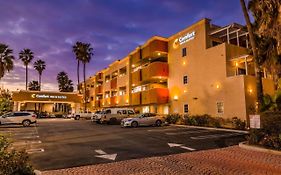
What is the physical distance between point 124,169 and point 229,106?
1746cm

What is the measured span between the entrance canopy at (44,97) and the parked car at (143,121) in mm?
33320

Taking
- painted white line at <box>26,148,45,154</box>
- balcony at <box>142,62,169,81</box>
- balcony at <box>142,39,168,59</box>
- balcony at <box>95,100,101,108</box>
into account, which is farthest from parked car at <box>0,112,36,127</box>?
balcony at <box>95,100,101,108</box>

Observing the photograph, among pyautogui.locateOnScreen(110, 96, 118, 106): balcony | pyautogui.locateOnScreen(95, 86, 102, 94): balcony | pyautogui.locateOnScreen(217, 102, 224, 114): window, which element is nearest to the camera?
pyautogui.locateOnScreen(217, 102, 224, 114): window

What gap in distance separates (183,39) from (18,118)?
954 inches

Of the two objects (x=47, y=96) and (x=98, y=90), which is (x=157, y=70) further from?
(x=47, y=96)

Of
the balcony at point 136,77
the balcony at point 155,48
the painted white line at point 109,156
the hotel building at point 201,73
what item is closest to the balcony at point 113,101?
the hotel building at point 201,73

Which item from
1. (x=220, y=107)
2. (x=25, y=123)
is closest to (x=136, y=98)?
(x=220, y=107)

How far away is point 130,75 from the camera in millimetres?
41438

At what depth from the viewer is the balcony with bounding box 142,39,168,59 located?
3195cm

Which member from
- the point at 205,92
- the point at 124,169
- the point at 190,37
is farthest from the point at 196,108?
the point at 124,169

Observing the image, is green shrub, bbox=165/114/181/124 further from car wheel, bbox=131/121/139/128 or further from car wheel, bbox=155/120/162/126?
car wheel, bbox=131/121/139/128

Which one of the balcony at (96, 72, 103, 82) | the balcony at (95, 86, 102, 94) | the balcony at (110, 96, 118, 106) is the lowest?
the balcony at (110, 96, 118, 106)

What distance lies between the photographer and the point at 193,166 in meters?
8.54

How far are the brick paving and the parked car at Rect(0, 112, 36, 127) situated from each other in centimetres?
2463
